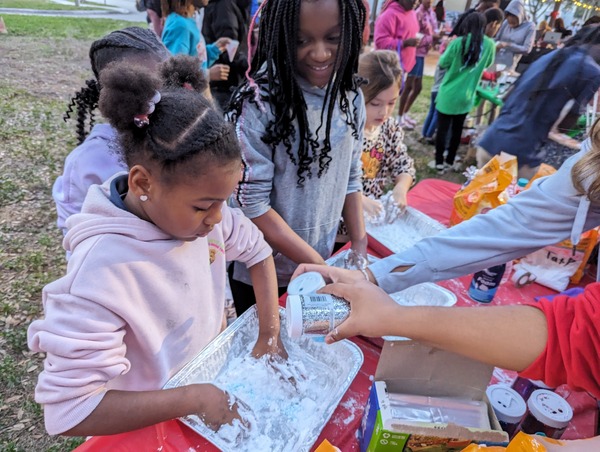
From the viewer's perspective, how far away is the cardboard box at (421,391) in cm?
88

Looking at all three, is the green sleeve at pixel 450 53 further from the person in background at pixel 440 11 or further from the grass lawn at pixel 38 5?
the grass lawn at pixel 38 5

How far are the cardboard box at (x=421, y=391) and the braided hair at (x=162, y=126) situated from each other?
2.06 ft

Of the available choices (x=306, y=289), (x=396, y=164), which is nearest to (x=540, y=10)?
(x=396, y=164)

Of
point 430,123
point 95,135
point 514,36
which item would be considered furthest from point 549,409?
point 514,36

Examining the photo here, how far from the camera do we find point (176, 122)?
0.92 metres

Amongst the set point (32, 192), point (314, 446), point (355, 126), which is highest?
point (355, 126)

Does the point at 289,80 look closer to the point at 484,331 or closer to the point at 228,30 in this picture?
the point at 484,331

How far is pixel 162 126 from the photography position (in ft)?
3.03

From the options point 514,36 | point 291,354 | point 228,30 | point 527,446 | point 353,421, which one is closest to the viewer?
point 527,446

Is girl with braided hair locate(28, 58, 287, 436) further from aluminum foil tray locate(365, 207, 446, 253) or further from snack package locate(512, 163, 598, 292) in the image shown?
snack package locate(512, 163, 598, 292)

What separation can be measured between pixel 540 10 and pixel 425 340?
18.9 m

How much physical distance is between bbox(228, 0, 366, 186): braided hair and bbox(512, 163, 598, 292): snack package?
1.01 m

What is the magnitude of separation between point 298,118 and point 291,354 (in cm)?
78

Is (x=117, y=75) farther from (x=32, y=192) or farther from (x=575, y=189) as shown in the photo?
(x=32, y=192)
